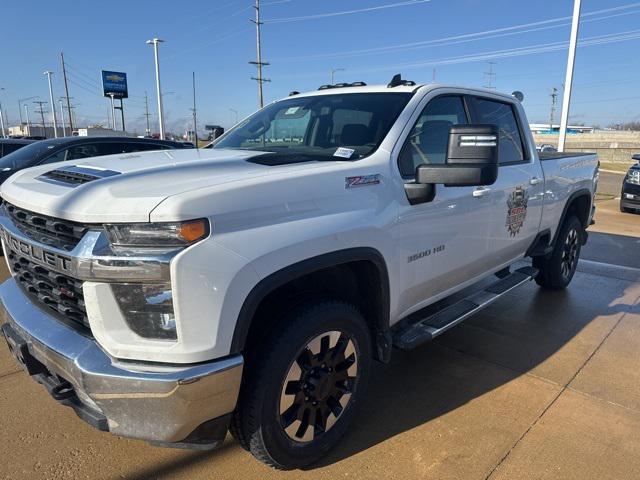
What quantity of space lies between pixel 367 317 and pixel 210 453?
113 cm

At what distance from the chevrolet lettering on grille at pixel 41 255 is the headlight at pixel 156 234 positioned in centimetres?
26

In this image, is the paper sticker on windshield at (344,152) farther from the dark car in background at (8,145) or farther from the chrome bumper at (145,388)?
the dark car in background at (8,145)

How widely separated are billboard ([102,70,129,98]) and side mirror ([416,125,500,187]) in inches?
1737

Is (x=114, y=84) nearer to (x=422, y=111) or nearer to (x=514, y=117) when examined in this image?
(x=514, y=117)

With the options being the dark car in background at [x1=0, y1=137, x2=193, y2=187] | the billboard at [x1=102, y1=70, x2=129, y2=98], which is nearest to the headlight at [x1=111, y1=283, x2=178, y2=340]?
the dark car in background at [x1=0, y1=137, x2=193, y2=187]

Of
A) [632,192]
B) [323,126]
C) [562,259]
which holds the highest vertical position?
[323,126]

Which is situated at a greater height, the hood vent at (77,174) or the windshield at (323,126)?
the windshield at (323,126)

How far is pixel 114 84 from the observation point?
137 ft

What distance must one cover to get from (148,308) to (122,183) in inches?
22.0

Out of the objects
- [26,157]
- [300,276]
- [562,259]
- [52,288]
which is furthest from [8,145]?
[562,259]

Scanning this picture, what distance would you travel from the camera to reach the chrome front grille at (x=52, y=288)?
206 cm

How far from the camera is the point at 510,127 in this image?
433 centimetres

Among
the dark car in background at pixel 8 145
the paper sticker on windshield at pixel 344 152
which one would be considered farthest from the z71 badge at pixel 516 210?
the dark car in background at pixel 8 145

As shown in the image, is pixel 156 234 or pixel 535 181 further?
pixel 535 181
